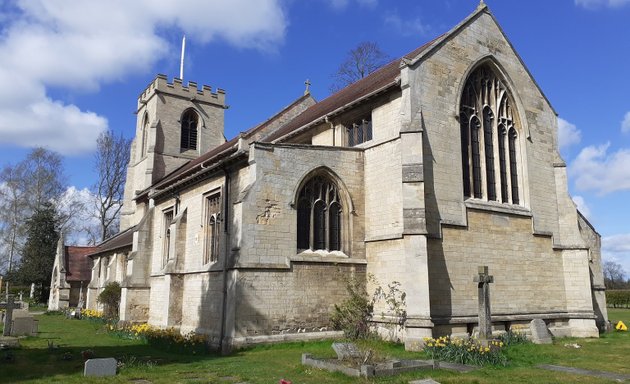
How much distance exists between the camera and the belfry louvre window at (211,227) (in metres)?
18.9

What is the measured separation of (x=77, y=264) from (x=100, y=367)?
115 ft

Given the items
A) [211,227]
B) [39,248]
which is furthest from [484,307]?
[39,248]

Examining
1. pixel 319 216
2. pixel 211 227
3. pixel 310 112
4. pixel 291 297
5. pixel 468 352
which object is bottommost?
pixel 468 352

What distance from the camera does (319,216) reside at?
16969 mm

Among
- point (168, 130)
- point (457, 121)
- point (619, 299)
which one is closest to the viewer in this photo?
point (457, 121)

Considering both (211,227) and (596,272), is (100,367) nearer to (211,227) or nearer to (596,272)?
(211,227)

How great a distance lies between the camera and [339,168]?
676 inches

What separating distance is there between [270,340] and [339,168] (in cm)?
619

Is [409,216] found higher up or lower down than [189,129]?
lower down

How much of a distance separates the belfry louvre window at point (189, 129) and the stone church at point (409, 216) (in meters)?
16.0

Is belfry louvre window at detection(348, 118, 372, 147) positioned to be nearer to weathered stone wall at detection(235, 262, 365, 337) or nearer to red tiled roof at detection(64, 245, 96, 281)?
weathered stone wall at detection(235, 262, 365, 337)

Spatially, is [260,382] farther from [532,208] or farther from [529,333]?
[532,208]

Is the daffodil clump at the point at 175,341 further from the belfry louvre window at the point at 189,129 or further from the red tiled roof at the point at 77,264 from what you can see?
the red tiled roof at the point at 77,264

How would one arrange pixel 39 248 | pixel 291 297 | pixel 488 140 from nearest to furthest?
1. pixel 291 297
2. pixel 488 140
3. pixel 39 248
